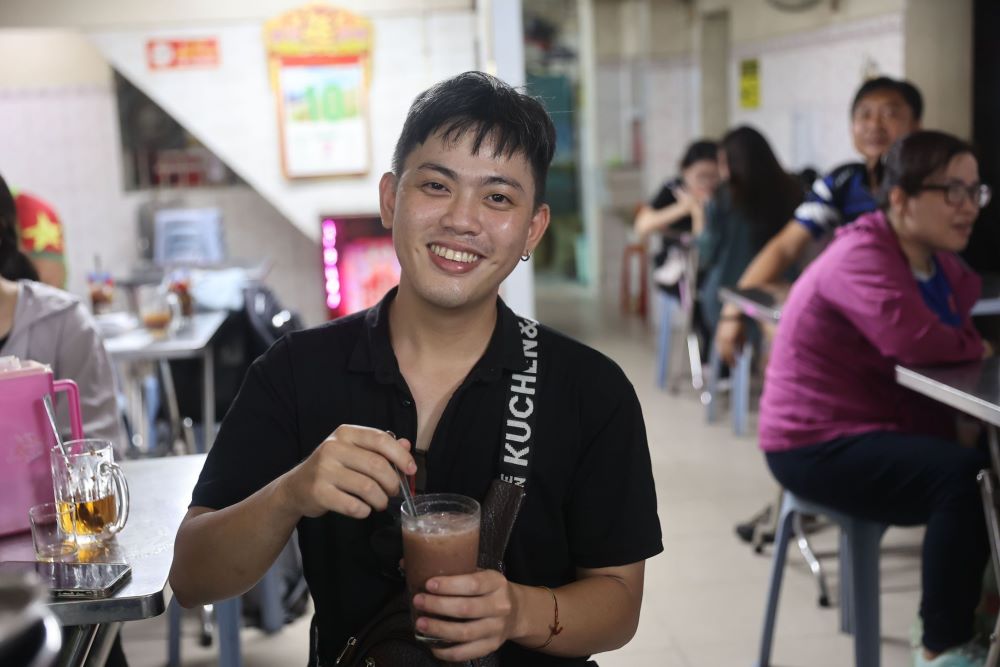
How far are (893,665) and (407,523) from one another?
213cm

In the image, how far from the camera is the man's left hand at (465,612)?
1246 mm

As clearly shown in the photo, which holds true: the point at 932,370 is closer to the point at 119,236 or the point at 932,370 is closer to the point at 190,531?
the point at 190,531

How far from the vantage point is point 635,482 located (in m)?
1.56

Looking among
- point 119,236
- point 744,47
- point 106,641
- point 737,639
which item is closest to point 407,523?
point 106,641

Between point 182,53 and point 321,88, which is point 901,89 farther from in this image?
point 182,53

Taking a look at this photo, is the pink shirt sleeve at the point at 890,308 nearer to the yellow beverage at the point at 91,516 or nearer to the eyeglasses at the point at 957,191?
the eyeglasses at the point at 957,191

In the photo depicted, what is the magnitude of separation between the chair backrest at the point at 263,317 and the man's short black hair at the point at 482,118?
233 centimetres

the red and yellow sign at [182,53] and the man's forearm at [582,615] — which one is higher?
the red and yellow sign at [182,53]

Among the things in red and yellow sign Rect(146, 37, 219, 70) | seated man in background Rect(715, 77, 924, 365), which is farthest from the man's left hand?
red and yellow sign Rect(146, 37, 219, 70)

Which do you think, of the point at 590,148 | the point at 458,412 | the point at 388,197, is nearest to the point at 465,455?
the point at 458,412

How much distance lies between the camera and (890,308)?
8.79 feet

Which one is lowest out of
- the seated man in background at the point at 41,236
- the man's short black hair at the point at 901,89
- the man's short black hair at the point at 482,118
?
the seated man in background at the point at 41,236

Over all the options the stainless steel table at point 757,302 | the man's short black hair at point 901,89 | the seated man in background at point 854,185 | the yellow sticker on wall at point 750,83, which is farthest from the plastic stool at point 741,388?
the yellow sticker on wall at point 750,83

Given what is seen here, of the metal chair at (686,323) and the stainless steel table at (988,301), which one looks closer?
the stainless steel table at (988,301)
